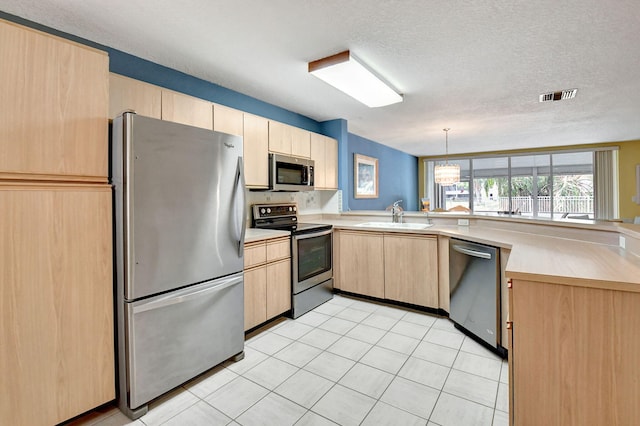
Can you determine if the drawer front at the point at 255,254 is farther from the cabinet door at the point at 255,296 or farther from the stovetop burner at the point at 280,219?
the stovetop burner at the point at 280,219

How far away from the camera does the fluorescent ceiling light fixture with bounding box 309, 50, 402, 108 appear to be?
7.98 feet

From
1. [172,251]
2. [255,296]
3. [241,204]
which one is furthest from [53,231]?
[255,296]

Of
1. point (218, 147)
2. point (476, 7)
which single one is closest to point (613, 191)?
point (476, 7)

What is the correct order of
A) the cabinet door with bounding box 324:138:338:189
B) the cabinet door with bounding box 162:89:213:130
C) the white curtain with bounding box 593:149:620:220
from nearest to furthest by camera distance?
the cabinet door with bounding box 162:89:213:130 < the cabinet door with bounding box 324:138:338:189 < the white curtain with bounding box 593:149:620:220

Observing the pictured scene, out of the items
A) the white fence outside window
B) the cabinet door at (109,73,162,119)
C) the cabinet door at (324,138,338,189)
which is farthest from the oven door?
the white fence outside window

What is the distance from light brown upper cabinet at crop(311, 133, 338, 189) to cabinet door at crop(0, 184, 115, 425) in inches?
103

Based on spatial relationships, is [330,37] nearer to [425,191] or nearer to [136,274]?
[136,274]

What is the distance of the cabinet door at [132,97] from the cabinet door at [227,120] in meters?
0.48

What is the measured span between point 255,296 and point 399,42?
234cm

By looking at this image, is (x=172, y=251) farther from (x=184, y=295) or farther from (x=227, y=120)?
(x=227, y=120)

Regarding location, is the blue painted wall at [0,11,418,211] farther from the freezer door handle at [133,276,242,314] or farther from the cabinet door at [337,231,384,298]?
the freezer door handle at [133,276,242,314]

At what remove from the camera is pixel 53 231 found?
1518 millimetres

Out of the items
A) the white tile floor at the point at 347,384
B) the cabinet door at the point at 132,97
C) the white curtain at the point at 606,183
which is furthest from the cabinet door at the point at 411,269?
the white curtain at the point at 606,183

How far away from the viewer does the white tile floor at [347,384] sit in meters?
1.68
